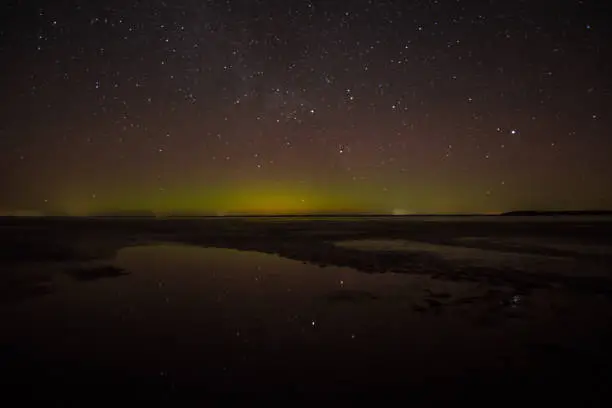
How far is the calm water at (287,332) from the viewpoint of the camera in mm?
6137

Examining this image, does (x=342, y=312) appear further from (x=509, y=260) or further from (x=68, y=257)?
(x=68, y=257)

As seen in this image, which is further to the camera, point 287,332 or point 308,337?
point 287,332

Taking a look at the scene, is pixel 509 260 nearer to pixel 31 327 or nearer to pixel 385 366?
pixel 385 366

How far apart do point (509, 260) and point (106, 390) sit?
18.1 meters

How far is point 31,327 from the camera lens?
8258 millimetres

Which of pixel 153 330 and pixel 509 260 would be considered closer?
pixel 153 330

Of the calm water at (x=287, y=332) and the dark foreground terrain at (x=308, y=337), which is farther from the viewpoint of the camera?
the calm water at (x=287, y=332)

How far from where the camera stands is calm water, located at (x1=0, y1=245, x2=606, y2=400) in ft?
20.1

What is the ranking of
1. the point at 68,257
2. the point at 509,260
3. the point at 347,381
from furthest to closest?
the point at 68,257 < the point at 509,260 < the point at 347,381

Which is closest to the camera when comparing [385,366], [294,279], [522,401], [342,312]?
[522,401]

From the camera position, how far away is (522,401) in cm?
519

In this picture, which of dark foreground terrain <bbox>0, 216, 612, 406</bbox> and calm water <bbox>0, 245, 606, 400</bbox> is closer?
dark foreground terrain <bbox>0, 216, 612, 406</bbox>

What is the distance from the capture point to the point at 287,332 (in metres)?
8.05

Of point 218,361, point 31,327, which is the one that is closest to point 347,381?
point 218,361
